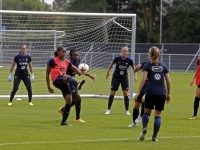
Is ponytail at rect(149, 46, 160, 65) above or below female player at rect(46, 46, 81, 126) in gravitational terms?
above

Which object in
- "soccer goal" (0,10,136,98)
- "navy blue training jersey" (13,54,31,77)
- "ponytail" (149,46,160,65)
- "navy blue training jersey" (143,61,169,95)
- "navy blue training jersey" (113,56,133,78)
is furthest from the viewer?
"soccer goal" (0,10,136,98)

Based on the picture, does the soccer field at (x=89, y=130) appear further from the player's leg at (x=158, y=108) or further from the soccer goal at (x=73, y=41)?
the soccer goal at (x=73, y=41)

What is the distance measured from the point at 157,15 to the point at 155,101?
175 ft

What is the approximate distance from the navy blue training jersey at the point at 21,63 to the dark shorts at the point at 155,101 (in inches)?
371

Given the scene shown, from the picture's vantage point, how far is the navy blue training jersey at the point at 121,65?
18.3m

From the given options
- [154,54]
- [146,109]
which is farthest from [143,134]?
[154,54]

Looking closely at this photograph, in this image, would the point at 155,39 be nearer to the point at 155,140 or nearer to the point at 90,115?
the point at 90,115

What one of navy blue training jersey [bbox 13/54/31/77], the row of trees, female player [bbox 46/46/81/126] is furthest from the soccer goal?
the row of trees

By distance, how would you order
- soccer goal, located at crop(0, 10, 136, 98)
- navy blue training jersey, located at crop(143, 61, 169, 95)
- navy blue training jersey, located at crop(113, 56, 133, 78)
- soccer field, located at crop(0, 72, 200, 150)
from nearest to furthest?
1. soccer field, located at crop(0, 72, 200, 150)
2. navy blue training jersey, located at crop(143, 61, 169, 95)
3. navy blue training jersey, located at crop(113, 56, 133, 78)
4. soccer goal, located at crop(0, 10, 136, 98)

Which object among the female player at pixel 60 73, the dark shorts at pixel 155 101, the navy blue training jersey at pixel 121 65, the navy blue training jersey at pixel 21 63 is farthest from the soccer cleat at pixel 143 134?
the navy blue training jersey at pixel 21 63

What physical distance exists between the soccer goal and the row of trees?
90.5 feet

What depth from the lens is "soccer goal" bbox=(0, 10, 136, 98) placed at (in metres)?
25.8

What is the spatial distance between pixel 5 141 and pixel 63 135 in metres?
1.49

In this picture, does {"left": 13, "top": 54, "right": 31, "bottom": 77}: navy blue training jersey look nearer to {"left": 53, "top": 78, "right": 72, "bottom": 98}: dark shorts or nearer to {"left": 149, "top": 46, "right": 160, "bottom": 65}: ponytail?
{"left": 53, "top": 78, "right": 72, "bottom": 98}: dark shorts
